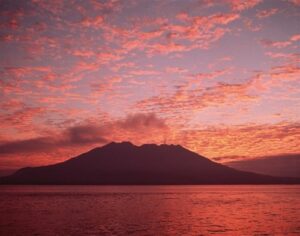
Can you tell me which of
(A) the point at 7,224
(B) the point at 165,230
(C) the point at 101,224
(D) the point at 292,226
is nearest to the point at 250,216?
(D) the point at 292,226

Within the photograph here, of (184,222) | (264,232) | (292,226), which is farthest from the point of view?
(184,222)

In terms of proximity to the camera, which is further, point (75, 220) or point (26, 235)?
point (75, 220)

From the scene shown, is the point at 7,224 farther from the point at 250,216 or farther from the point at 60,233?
the point at 250,216

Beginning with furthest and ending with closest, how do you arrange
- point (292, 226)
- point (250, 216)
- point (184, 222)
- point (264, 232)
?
point (250, 216) → point (184, 222) → point (292, 226) → point (264, 232)

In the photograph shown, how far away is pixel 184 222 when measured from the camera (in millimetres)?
47375

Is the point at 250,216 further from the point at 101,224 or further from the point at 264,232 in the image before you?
the point at 101,224

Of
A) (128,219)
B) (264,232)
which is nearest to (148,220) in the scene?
(128,219)

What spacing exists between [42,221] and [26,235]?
1125cm

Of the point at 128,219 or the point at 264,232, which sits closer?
the point at 264,232

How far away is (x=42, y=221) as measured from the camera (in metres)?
48.1

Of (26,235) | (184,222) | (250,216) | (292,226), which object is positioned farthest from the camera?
(250,216)

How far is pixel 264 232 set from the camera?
39469 millimetres

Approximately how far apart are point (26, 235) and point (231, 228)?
2109 centimetres

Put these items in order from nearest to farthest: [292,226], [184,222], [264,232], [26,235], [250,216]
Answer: [26,235] < [264,232] < [292,226] < [184,222] < [250,216]
